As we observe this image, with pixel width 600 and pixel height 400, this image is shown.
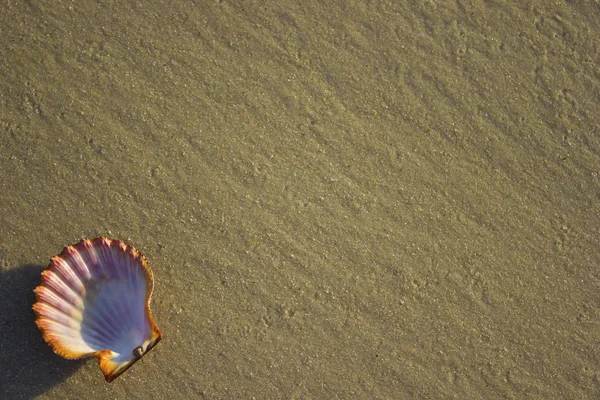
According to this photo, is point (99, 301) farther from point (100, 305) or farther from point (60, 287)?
point (60, 287)

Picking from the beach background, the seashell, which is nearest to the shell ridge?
the seashell

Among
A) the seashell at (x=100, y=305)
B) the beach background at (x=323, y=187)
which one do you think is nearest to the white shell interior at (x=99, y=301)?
the seashell at (x=100, y=305)

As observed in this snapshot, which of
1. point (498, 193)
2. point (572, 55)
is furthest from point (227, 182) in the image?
point (572, 55)

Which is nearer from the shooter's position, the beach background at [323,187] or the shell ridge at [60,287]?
the shell ridge at [60,287]

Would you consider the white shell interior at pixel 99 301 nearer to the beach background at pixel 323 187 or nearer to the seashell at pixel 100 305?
the seashell at pixel 100 305

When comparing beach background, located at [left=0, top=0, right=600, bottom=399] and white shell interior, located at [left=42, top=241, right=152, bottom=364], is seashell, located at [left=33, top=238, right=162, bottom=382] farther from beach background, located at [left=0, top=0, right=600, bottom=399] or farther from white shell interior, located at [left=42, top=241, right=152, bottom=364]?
beach background, located at [left=0, top=0, right=600, bottom=399]
